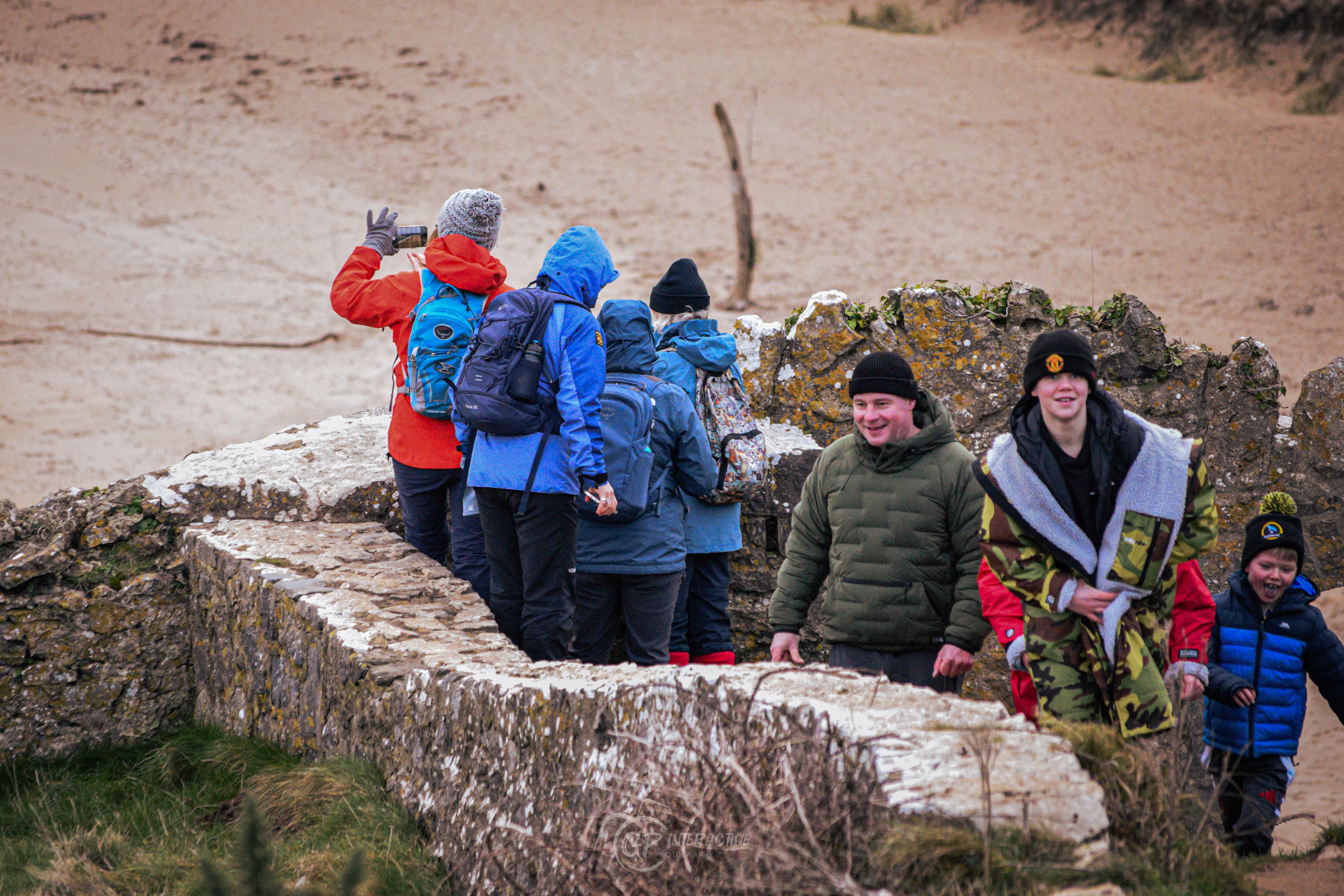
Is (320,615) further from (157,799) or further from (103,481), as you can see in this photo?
(103,481)

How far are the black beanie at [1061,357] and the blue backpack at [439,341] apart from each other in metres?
2.07

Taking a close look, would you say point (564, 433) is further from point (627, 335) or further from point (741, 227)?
point (741, 227)

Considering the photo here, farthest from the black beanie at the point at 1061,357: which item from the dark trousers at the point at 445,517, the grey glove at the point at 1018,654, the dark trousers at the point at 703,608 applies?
the dark trousers at the point at 445,517

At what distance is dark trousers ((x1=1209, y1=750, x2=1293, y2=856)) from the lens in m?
3.70

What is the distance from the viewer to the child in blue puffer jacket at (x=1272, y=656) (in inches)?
151

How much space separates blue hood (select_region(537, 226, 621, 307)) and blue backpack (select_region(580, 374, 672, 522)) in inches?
13.8

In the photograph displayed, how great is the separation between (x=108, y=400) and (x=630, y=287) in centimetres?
701

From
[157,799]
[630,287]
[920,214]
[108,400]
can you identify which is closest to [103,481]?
[108,400]

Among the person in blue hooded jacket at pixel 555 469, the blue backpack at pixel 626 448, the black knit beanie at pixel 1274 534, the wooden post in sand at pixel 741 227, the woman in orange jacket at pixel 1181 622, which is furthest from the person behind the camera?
the wooden post in sand at pixel 741 227

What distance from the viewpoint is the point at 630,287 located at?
16.0 m

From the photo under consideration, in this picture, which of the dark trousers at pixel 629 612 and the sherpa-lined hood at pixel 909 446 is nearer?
the sherpa-lined hood at pixel 909 446

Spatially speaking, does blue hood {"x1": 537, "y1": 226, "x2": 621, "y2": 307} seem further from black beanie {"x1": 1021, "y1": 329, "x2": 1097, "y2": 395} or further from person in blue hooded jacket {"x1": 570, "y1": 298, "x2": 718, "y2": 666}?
black beanie {"x1": 1021, "y1": 329, "x2": 1097, "y2": 395}

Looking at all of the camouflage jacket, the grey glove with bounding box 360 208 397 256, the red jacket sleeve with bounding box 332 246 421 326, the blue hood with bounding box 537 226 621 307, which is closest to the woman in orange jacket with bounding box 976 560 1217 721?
the camouflage jacket

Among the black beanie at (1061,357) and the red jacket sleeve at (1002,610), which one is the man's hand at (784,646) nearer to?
the red jacket sleeve at (1002,610)
